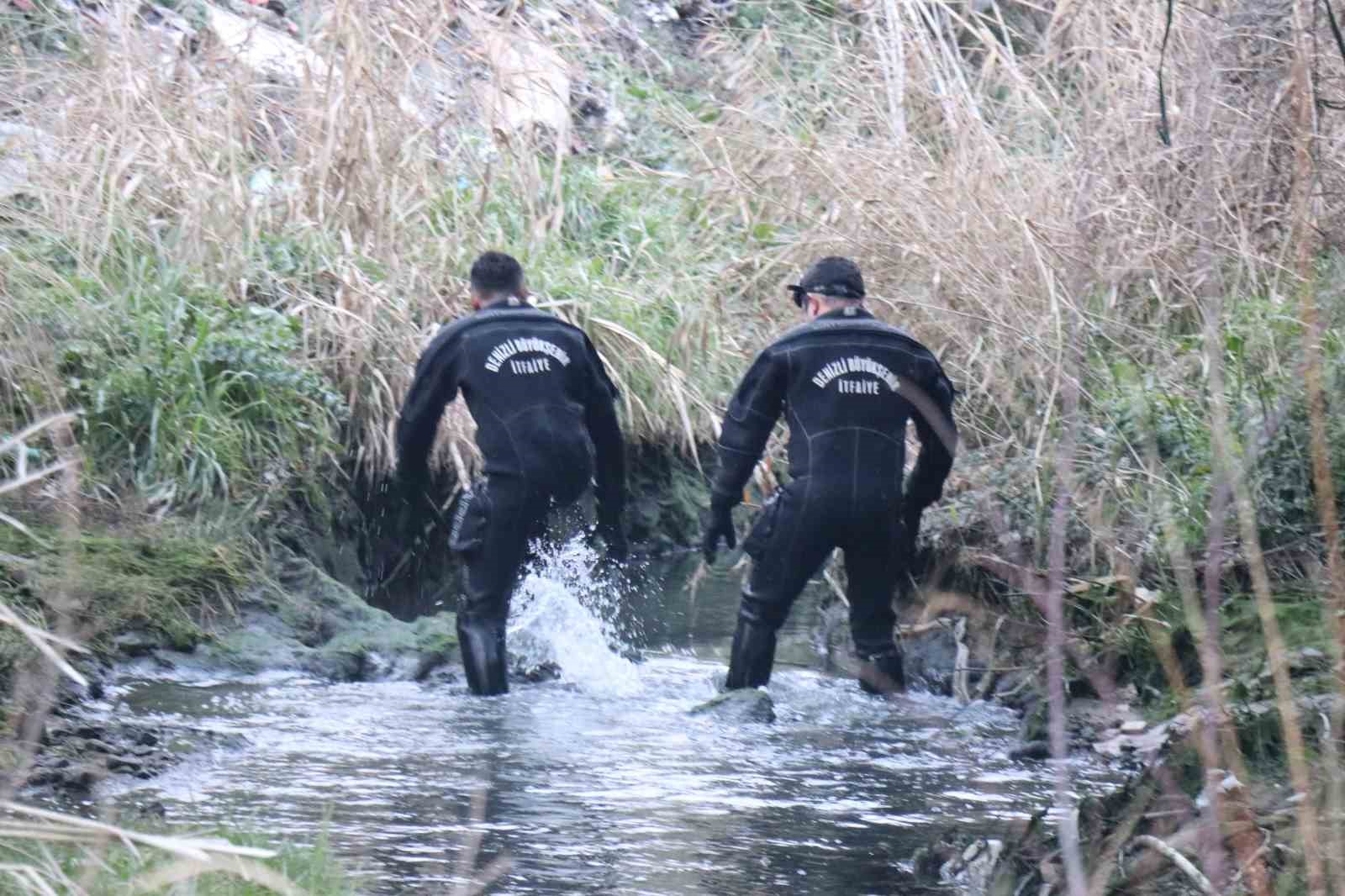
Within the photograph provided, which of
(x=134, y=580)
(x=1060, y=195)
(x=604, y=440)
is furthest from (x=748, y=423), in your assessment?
(x=1060, y=195)

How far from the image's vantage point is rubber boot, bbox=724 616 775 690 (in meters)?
7.77

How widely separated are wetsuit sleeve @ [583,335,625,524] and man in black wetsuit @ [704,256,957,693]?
27.1 inches

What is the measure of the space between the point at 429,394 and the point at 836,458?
1721 millimetres

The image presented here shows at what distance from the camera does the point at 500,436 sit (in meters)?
7.80

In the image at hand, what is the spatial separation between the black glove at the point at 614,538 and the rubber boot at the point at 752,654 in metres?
0.84

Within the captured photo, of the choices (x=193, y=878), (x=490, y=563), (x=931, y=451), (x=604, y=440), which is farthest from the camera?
(x=604, y=440)

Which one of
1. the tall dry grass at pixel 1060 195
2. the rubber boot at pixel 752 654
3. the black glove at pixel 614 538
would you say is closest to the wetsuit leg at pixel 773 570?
the rubber boot at pixel 752 654

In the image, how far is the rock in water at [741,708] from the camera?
7.44 metres

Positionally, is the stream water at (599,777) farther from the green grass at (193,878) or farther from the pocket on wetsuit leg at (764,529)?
the pocket on wetsuit leg at (764,529)

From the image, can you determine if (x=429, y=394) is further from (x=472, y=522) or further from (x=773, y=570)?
(x=773, y=570)

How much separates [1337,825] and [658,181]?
34.7ft

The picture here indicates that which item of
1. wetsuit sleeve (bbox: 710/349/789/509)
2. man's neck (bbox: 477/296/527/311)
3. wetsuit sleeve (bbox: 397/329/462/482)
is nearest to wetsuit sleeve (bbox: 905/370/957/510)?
wetsuit sleeve (bbox: 710/349/789/509)

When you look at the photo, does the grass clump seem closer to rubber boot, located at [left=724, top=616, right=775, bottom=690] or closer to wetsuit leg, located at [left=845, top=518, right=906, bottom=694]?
rubber boot, located at [left=724, top=616, right=775, bottom=690]

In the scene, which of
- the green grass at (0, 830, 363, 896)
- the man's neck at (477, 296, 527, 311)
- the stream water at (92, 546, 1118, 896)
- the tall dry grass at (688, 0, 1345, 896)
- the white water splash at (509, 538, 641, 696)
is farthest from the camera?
the white water splash at (509, 538, 641, 696)
